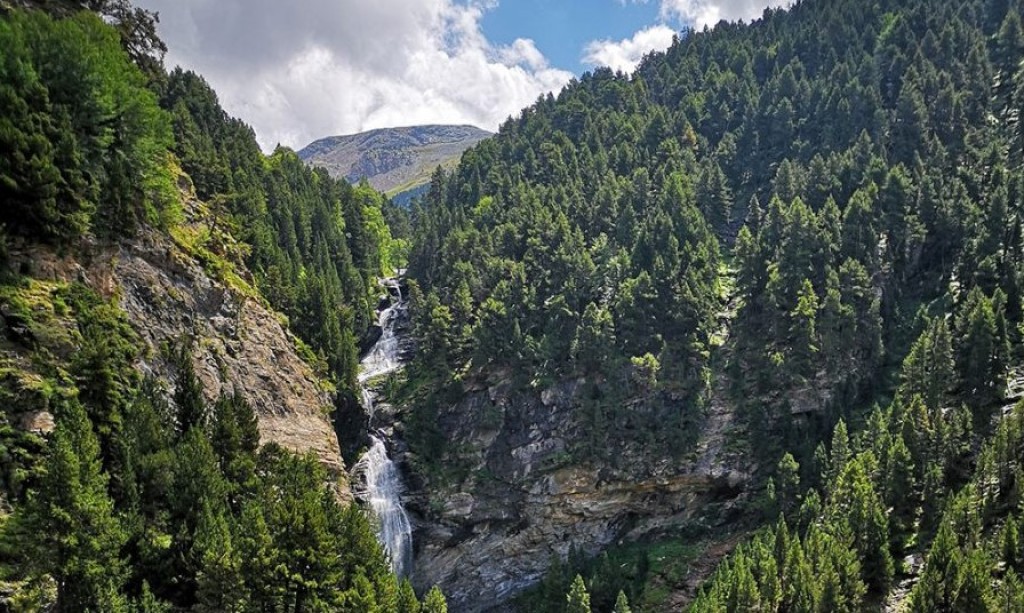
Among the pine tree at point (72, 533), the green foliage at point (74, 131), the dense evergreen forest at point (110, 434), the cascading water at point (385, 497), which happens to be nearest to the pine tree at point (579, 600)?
the dense evergreen forest at point (110, 434)

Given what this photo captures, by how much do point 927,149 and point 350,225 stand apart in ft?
324

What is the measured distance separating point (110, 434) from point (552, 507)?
184 ft

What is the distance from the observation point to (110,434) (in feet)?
137

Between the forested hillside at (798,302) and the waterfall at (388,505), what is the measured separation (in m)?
4.82

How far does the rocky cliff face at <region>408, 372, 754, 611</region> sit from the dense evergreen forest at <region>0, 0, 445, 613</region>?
95.5ft

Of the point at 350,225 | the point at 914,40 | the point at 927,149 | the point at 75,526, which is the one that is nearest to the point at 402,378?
the point at 350,225

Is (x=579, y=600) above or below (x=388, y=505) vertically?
below

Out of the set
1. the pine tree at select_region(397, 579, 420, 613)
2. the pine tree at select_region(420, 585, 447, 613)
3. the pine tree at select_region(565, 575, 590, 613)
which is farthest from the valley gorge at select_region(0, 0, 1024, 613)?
the pine tree at select_region(420, 585, 447, 613)

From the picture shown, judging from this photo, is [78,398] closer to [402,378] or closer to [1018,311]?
[402,378]

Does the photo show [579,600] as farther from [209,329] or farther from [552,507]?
[209,329]

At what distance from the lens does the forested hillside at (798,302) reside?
59.6 meters

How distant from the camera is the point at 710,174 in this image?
4742 inches

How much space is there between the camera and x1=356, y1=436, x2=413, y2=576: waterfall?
81125 mm

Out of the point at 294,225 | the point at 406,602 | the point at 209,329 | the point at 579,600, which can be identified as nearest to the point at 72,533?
the point at 406,602
